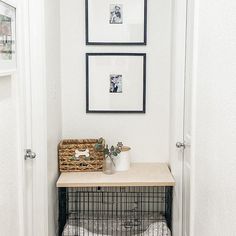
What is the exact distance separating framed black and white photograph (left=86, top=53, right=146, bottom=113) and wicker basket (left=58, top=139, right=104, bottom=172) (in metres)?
0.37

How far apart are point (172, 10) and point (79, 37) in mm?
755

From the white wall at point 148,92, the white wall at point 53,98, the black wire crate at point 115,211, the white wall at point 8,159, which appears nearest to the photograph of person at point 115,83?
the white wall at point 148,92

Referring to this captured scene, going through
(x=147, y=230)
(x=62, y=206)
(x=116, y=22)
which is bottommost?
(x=147, y=230)

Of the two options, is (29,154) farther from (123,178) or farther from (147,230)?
(147,230)

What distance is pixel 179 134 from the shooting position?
10.5ft

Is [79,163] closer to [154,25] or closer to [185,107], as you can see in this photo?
[185,107]

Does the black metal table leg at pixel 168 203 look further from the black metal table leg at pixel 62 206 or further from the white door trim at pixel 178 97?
the black metal table leg at pixel 62 206

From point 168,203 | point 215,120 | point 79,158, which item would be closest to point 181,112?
point 168,203

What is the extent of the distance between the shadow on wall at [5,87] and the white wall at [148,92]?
1.38m

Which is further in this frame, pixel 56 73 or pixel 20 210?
pixel 56 73

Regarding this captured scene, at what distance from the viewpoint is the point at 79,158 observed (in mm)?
3322

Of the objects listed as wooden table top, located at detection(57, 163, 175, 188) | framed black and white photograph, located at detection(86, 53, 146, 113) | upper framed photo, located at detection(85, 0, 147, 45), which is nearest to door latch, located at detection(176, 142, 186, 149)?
wooden table top, located at detection(57, 163, 175, 188)

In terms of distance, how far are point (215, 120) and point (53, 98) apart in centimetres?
161

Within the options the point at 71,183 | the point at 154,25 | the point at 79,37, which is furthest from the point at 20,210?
the point at 154,25
